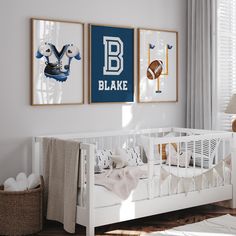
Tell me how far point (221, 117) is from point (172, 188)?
3.91 ft

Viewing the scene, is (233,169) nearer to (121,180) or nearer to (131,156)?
(131,156)

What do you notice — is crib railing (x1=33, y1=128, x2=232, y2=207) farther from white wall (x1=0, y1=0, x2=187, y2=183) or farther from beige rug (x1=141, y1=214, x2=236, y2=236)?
beige rug (x1=141, y1=214, x2=236, y2=236)

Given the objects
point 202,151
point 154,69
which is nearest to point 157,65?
point 154,69

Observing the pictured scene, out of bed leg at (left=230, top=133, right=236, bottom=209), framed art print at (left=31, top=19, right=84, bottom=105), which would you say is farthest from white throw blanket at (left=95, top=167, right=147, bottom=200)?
bed leg at (left=230, top=133, right=236, bottom=209)

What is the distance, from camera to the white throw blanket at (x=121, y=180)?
143 inches

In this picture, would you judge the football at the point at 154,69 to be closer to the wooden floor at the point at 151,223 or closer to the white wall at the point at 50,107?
the white wall at the point at 50,107

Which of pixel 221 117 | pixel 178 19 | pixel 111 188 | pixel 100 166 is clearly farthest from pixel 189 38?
→ pixel 111 188

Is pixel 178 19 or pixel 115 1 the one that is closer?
pixel 115 1

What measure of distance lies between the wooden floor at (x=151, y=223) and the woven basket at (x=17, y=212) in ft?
0.45

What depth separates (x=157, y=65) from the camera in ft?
15.9

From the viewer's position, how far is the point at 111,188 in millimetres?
3617

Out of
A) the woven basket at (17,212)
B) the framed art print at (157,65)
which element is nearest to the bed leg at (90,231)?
the woven basket at (17,212)

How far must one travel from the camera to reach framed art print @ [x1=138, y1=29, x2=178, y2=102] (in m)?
4.73

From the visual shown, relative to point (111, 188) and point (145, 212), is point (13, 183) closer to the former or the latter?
point (111, 188)
